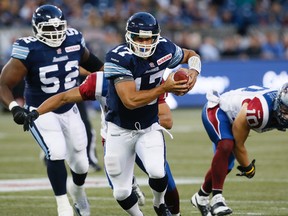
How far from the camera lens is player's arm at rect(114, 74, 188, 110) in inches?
243

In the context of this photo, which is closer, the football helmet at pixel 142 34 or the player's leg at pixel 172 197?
the football helmet at pixel 142 34

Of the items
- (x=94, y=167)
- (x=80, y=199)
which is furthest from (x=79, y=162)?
(x=94, y=167)

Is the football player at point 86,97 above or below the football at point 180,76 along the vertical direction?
below

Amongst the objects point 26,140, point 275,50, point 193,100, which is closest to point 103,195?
point 26,140

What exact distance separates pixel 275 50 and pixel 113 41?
3.75m

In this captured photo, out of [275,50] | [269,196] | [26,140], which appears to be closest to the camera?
[269,196]

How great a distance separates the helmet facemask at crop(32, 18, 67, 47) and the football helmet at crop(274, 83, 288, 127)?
75.4 inches

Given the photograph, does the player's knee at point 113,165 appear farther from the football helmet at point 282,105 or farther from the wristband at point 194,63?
the football helmet at point 282,105

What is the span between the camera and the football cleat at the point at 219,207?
6789 millimetres

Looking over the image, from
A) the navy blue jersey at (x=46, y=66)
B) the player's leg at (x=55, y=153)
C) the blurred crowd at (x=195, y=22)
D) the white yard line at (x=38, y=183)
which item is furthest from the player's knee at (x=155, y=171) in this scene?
the blurred crowd at (x=195, y=22)

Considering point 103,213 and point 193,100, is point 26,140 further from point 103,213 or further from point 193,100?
point 103,213

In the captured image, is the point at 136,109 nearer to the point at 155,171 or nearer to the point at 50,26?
the point at 155,171

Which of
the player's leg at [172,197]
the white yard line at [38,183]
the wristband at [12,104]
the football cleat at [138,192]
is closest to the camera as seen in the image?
the player's leg at [172,197]

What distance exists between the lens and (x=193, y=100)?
749 inches
